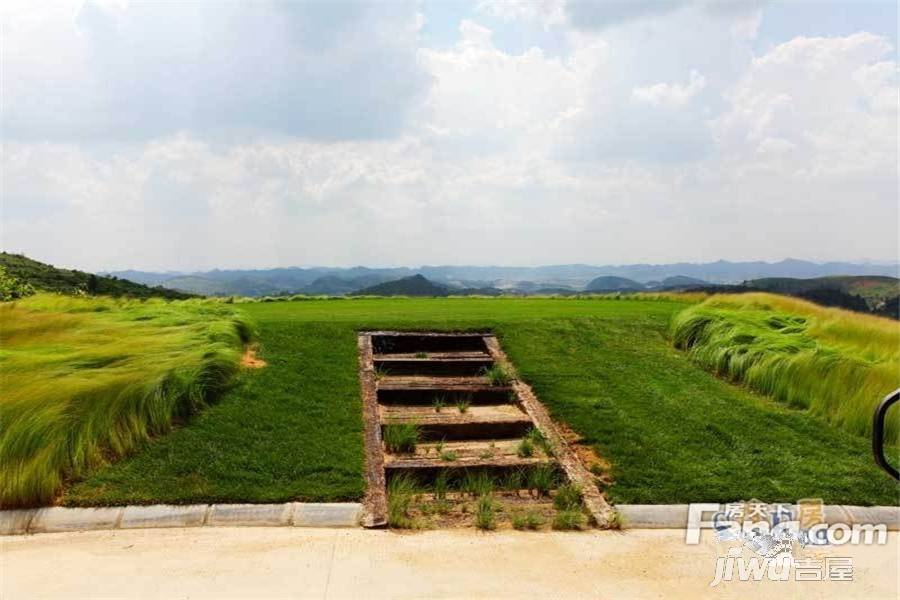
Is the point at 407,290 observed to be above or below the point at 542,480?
above

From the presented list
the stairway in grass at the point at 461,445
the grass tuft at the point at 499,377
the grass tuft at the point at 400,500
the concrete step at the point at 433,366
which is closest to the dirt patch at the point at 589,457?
the stairway in grass at the point at 461,445

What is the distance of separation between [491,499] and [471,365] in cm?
353

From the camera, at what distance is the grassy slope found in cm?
482

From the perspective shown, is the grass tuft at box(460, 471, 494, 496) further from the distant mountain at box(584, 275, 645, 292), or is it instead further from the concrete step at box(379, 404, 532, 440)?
the distant mountain at box(584, 275, 645, 292)

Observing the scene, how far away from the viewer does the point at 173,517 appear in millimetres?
4324

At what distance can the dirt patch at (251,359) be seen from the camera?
7.49 metres

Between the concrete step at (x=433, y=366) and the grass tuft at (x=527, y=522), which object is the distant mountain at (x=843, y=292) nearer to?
the concrete step at (x=433, y=366)

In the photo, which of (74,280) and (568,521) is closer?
(568,521)

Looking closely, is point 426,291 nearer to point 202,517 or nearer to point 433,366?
point 433,366

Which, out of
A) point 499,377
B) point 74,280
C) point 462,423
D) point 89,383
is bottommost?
point 462,423

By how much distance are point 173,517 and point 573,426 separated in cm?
384

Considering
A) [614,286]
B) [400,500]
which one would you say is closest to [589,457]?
[400,500]

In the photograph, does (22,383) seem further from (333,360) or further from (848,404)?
(848,404)

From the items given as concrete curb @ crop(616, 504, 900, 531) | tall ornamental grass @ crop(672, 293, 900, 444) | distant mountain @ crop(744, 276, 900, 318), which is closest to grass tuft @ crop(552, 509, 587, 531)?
concrete curb @ crop(616, 504, 900, 531)
